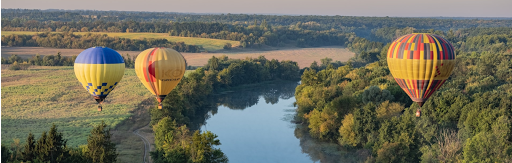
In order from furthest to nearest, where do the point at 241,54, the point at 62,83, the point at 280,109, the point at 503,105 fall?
the point at 241,54
the point at 62,83
the point at 280,109
the point at 503,105

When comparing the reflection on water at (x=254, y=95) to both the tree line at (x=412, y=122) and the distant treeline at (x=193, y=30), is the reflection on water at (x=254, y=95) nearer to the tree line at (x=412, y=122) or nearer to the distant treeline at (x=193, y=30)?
the tree line at (x=412, y=122)

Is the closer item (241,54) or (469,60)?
(469,60)

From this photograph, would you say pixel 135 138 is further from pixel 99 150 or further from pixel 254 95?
pixel 254 95

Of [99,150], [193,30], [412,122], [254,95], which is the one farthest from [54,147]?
[193,30]

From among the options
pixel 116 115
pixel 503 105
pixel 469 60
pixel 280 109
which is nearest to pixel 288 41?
pixel 469 60

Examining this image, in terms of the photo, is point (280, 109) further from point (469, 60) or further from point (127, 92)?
point (469, 60)

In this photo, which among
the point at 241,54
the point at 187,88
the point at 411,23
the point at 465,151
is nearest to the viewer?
the point at 465,151
